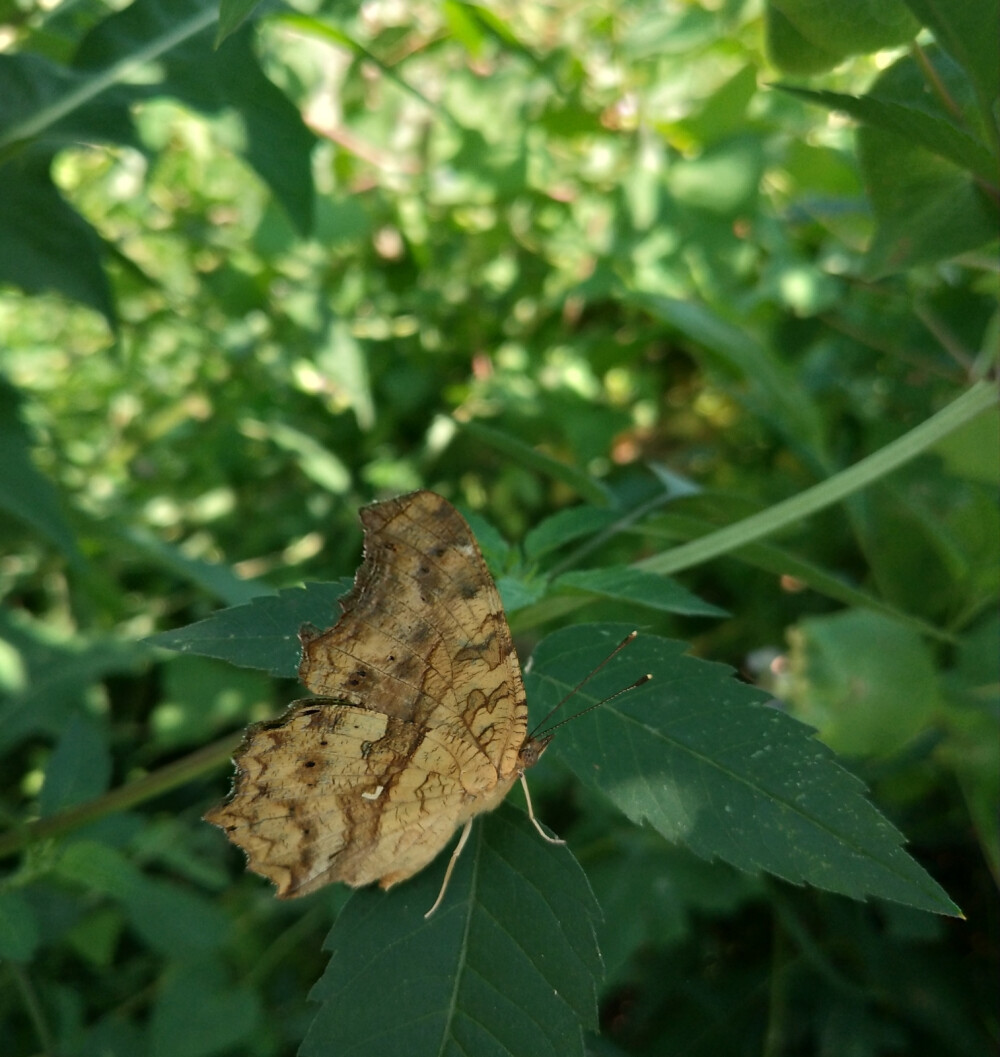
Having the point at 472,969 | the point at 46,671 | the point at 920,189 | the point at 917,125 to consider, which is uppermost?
the point at 917,125

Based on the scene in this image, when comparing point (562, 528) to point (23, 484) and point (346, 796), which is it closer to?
point (346, 796)

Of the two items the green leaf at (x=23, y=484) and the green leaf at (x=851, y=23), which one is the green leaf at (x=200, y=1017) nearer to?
the green leaf at (x=23, y=484)

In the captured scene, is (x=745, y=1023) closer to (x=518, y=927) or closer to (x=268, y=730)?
(x=518, y=927)

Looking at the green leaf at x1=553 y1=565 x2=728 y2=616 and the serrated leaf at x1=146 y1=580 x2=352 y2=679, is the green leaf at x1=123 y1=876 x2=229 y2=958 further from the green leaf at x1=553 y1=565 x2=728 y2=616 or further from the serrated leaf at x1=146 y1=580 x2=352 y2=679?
the green leaf at x1=553 y1=565 x2=728 y2=616

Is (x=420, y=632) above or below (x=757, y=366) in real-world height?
above

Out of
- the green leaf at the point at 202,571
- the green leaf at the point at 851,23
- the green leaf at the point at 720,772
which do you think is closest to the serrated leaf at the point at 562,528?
the green leaf at the point at 720,772

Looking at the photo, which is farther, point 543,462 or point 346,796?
point 543,462

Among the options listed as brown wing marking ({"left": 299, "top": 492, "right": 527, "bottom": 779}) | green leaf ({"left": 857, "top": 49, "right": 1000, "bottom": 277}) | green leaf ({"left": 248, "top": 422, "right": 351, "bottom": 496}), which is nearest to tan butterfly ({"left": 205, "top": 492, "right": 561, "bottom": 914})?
brown wing marking ({"left": 299, "top": 492, "right": 527, "bottom": 779})

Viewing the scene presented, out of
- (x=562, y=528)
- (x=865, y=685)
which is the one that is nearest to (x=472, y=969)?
(x=562, y=528)
